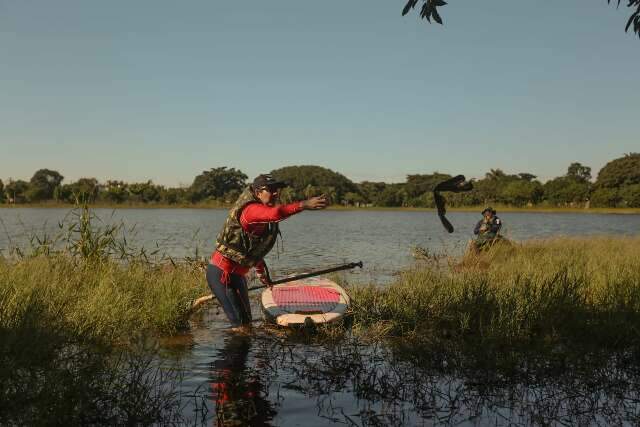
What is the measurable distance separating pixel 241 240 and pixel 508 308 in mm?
3853

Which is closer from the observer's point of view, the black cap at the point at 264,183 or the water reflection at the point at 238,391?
the water reflection at the point at 238,391

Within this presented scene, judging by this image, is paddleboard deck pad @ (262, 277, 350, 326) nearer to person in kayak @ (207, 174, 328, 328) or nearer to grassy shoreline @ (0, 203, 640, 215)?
person in kayak @ (207, 174, 328, 328)

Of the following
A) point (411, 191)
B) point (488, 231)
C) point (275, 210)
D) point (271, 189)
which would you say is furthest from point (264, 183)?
point (411, 191)

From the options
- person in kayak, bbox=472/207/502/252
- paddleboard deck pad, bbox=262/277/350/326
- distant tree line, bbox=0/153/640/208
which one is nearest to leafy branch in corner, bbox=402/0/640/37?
paddleboard deck pad, bbox=262/277/350/326

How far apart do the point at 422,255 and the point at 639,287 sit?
23.4 ft

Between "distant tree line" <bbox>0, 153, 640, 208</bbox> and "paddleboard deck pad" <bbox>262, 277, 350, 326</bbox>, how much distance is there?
80.1 meters

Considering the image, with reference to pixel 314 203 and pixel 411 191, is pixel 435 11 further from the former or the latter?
pixel 411 191

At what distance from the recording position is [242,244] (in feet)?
24.7

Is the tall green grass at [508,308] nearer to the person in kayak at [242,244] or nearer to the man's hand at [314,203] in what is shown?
the person in kayak at [242,244]

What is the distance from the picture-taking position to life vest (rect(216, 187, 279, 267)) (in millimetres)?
7391

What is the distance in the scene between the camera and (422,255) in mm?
15469

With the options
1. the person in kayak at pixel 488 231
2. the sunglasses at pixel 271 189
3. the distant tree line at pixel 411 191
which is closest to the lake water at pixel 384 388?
the sunglasses at pixel 271 189

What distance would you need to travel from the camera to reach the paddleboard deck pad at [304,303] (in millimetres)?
8305

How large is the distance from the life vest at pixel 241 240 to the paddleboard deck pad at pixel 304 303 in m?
1.20
